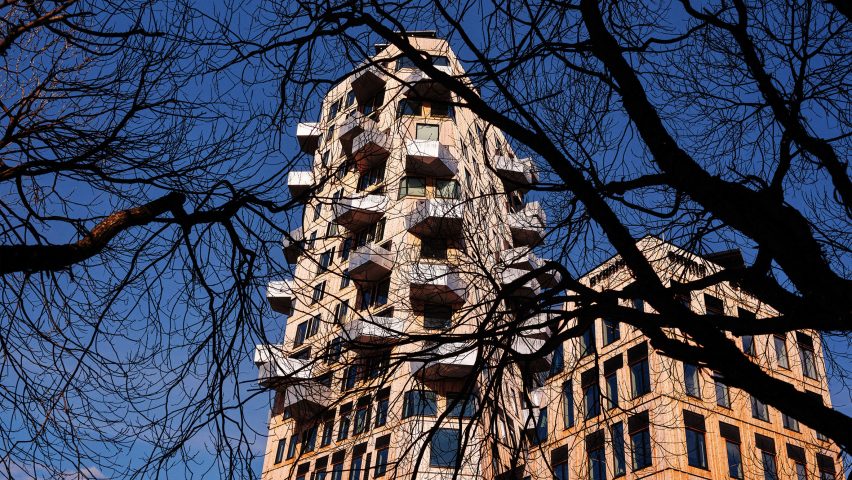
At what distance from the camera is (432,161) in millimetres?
37938

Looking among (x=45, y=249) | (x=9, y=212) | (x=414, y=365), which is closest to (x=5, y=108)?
(x=9, y=212)

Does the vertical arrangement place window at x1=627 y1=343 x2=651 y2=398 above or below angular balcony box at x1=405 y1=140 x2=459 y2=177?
below

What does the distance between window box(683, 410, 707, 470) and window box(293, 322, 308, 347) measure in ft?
62.1

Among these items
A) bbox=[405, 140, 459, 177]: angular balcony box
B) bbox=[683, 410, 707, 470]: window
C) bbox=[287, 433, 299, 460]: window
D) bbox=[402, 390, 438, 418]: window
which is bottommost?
bbox=[402, 390, 438, 418]: window

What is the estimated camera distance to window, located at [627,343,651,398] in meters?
29.5

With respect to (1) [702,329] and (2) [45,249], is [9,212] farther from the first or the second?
(1) [702,329]

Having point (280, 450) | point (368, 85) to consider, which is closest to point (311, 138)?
point (280, 450)

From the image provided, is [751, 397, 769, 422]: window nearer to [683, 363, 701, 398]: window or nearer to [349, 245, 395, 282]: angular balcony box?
[683, 363, 701, 398]: window

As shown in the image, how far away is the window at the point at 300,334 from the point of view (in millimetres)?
39781

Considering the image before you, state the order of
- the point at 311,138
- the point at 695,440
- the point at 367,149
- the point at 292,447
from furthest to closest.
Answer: the point at 292,447 → the point at 695,440 → the point at 311,138 → the point at 367,149

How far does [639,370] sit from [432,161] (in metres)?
14.0

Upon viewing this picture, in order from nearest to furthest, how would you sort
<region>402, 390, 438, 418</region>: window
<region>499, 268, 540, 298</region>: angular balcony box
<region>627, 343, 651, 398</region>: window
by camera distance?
<region>402, 390, 438, 418</region>: window, <region>499, 268, 540, 298</region>: angular balcony box, <region>627, 343, 651, 398</region>: window

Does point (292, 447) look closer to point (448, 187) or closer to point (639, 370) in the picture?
point (448, 187)

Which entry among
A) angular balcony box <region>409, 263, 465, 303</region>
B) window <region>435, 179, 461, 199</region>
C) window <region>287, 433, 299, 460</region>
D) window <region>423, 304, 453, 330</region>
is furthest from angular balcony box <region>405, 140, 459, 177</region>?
window <region>423, 304, 453, 330</region>
